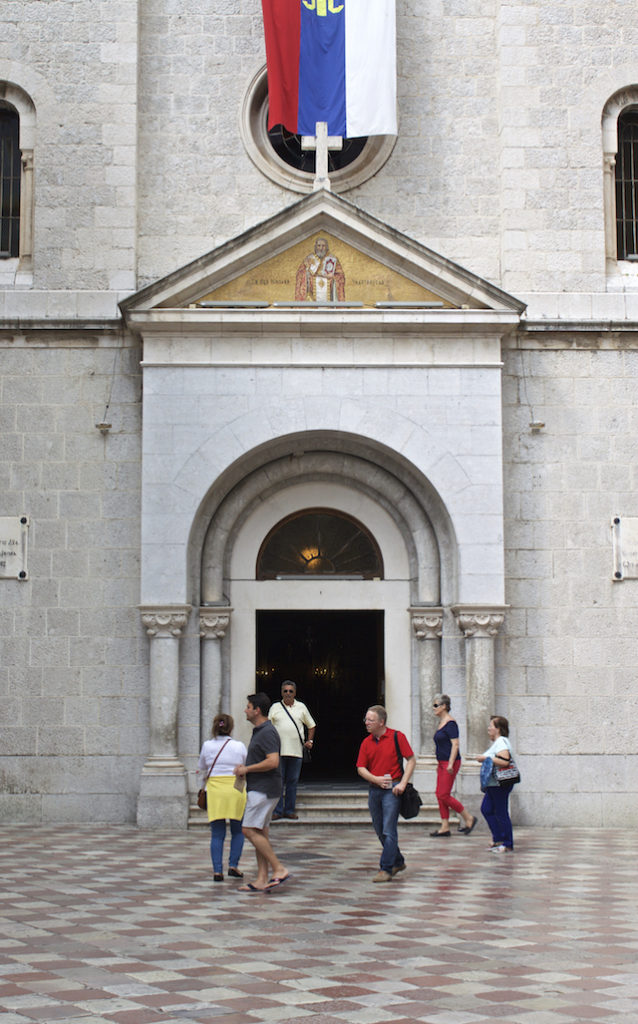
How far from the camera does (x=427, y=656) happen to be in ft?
54.4

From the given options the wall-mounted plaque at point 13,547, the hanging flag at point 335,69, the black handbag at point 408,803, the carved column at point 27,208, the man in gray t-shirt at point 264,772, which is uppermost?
→ the hanging flag at point 335,69

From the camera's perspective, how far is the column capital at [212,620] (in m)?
16.3

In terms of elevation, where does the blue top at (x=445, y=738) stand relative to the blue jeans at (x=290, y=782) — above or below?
above

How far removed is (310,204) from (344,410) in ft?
9.00

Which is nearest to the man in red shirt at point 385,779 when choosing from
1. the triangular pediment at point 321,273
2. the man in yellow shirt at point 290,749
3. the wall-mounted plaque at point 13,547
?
the man in yellow shirt at point 290,749

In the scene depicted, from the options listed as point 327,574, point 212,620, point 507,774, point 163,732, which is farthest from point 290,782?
point 507,774

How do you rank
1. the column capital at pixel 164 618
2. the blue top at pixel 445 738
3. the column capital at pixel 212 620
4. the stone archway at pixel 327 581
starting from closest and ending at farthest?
the blue top at pixel 445 738, the column capital at pixel 164 618, the column capital at pixel 212 620, the stone archway at pixel 327 581

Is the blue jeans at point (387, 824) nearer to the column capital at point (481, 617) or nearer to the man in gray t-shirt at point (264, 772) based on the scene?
the man in gray t-shirt at point (264, 772)

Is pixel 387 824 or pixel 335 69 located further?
pixel 335 69

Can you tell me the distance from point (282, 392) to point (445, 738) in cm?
487

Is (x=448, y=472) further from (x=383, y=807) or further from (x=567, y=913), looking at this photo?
(x=567, y=913)

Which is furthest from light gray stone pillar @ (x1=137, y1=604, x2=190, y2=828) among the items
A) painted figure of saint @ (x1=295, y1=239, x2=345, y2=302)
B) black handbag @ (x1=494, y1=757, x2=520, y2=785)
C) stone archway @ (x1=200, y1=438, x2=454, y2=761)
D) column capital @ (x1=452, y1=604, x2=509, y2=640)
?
painted figure of saint @ (x1=295, y1=239, x2=345, y2=302)

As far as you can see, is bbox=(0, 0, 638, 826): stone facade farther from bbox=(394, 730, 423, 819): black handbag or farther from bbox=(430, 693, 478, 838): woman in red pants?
bbox=(394, 730, 423, 819): black handbag

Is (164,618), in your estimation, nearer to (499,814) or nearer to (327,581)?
(327,581)
